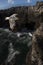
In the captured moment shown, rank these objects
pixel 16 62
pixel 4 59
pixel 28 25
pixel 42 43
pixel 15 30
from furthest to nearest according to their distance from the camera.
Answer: pixel 28 25
pixel 15 30
pixel 4 59
pixel 16 62
pixel 42 43

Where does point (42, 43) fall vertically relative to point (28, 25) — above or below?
above

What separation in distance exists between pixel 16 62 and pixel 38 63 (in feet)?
14.9

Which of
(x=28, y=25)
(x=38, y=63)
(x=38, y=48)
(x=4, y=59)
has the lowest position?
(x=28, y=25)

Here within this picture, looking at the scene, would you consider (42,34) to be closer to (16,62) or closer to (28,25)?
(16,62)

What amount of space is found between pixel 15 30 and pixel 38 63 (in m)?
19.6

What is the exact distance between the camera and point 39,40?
288 inches

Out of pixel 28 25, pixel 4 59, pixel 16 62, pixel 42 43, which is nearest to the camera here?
pixel 42 43

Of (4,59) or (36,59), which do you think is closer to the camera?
(36,59)

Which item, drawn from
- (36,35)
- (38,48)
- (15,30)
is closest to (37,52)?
(38,48)

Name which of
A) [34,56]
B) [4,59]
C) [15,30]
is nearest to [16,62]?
[4,59]

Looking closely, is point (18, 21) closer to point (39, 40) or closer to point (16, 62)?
point (16, 62)

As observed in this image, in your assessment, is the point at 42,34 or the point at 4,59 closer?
the point at 42,34

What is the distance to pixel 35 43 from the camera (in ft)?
24.4

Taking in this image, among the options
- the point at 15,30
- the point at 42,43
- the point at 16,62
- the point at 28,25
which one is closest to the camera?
the point at 42,43
